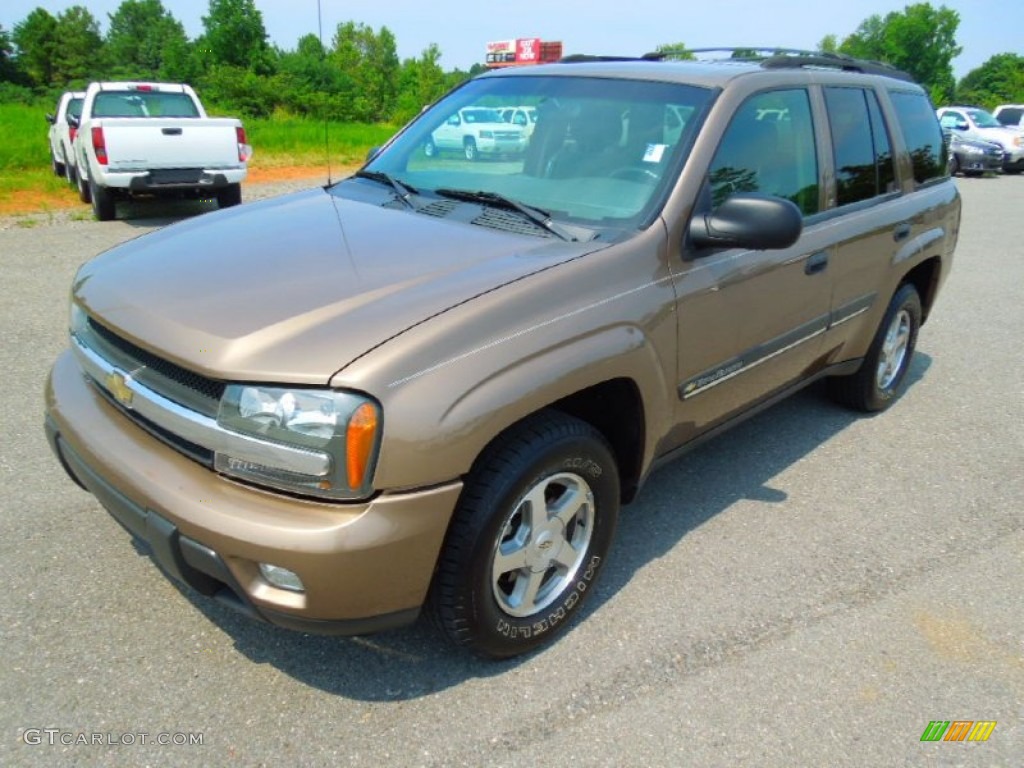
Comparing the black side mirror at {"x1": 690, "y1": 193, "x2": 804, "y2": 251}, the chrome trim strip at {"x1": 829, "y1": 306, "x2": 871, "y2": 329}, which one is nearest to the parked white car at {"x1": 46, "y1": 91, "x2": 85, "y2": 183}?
the chrome trim strip at {"x1": 829, "y1": 306, "x2": 871, "y2": 329}

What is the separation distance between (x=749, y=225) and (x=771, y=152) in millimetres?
805

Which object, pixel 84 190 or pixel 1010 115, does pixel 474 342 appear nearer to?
pixel 84 190

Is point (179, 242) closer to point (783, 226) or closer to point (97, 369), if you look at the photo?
point (97, 369)

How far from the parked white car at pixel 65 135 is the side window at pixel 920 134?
11.1 metres

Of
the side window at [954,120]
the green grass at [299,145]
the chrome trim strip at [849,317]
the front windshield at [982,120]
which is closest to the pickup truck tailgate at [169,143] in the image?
the green grass at [299,145]

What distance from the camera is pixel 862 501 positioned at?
3.74 metres

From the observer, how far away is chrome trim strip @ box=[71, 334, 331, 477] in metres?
2.04

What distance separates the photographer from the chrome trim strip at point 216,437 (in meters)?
2.04

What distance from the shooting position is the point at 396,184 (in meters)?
3.44

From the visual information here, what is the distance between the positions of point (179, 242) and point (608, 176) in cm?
156

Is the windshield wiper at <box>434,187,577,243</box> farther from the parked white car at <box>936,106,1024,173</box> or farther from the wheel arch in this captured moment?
the parked white car at <box>936,106,1024,173</box>

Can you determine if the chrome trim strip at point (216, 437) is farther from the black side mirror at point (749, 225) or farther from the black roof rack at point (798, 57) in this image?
the black roof rack at point (798, 57)

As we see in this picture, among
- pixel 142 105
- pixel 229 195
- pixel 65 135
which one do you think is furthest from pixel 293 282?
pixel 65 135

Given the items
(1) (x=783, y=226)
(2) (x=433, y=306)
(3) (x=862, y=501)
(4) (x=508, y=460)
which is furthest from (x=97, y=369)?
(3) (x=862, y=501)
